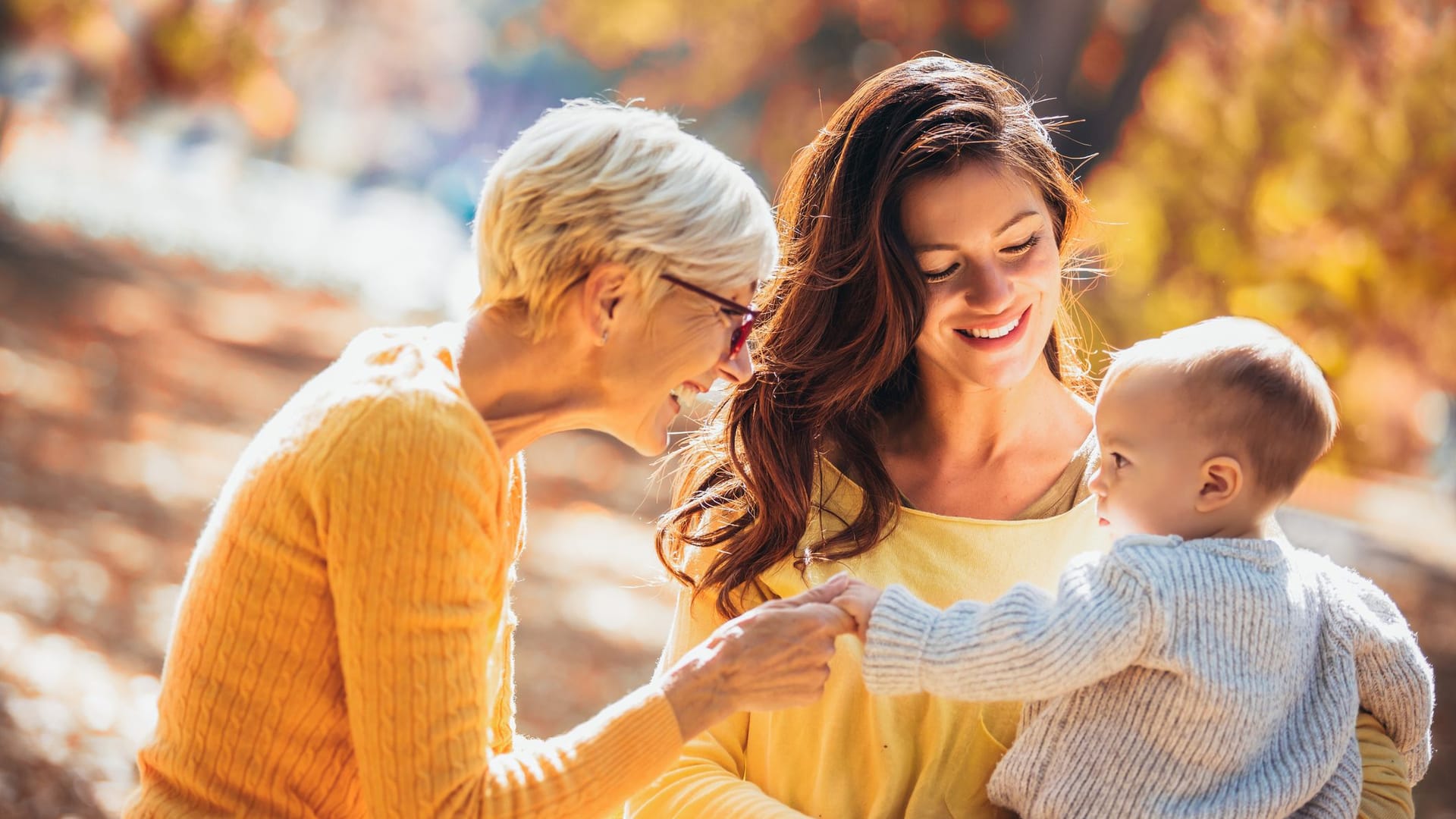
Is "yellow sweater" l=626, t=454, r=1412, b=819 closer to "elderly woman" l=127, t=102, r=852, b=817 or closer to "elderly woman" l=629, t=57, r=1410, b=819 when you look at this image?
"elderly woman" l=629, t=57, r=1410, b=819

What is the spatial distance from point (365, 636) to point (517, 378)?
1.60 feet

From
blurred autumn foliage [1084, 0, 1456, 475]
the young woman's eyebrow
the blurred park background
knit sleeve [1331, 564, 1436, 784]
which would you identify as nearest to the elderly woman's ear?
the blurred park background

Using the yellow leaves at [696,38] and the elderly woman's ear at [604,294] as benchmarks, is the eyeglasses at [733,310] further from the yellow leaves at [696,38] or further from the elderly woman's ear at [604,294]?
the yellow leaves at [696,38]

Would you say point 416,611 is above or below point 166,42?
below

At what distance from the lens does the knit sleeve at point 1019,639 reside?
6.59ft

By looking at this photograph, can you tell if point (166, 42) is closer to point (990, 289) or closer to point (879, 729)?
point (990, 289)

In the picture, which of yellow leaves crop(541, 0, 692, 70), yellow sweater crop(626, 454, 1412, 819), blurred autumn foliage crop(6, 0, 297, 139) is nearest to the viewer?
yellow sweater crop(626, 454, 1412, 819)

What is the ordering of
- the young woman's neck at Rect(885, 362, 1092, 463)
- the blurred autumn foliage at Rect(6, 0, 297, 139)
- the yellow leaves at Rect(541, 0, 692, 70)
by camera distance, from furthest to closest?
1. the blurred autumn foliage at Rect(6, 0, 297, 139)
2. the yellow leaves at Rect(541, 0, 692, 70)
3. the young woman's neck at Rect(885, 362, 1092, 463)

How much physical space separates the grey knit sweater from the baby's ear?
6 centimetres

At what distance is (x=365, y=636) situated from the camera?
6.07 ft

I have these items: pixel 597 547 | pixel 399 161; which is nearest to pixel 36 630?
pixel 597 547

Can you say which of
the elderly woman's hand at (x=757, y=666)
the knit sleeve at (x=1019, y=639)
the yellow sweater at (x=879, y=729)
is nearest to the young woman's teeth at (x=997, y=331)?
the yellow sweater at (x=879, y=729)

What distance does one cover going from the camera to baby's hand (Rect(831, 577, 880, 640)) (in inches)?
85.0

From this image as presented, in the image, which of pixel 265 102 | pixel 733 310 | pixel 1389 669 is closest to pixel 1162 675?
pixel 1389 669
